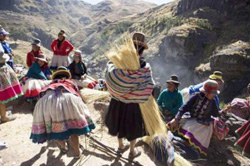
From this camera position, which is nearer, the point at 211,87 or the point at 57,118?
the point at 57,118

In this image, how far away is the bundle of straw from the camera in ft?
7.35

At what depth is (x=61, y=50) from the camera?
497 centimetres

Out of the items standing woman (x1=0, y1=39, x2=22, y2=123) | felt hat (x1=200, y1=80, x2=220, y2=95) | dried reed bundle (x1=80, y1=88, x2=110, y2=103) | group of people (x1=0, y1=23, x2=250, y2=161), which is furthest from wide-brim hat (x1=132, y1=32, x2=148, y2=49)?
standing woman (x1=0, y1=39, x2=22, y2=123)

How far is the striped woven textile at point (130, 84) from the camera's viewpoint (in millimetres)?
2205

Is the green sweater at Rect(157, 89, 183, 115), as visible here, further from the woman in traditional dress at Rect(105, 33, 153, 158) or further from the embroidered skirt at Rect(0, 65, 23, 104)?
the embroidered skirt at Rect(0, 65, 23, 104)

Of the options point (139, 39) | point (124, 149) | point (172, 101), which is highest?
point (139, 39)

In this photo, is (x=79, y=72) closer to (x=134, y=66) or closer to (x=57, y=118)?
(x=57, y=118)

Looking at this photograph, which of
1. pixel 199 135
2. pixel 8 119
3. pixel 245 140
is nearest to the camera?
pixel 245 140

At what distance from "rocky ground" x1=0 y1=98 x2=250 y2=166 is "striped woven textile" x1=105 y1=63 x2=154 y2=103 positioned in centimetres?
86

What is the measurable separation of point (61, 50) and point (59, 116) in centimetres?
306

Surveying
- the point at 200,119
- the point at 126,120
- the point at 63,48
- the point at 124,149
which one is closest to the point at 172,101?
the point at 200,119

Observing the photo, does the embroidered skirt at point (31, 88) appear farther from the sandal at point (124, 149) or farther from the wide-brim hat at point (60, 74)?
the sandal at point (124, 149)

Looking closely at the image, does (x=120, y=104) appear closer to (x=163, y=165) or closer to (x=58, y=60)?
(x=163, y=165)

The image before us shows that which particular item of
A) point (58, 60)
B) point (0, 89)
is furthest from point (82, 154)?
point (58, 60)
